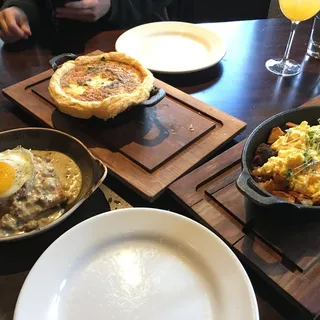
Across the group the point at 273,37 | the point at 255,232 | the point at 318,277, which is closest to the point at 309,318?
the point at 318,277

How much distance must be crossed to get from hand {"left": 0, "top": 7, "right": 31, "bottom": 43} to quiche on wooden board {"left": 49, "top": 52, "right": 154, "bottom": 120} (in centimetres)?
50

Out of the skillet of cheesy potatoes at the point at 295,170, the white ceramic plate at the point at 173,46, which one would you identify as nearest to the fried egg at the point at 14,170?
the skillet of cheesy potatoes at the point at 295,170

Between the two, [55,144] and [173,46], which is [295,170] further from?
[173,46]

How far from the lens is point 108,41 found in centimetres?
179

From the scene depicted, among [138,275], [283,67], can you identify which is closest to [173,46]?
[283,67]

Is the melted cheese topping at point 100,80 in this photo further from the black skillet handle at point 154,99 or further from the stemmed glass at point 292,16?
the stemmed glass at point 292,16

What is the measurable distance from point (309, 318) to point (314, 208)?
0.22m

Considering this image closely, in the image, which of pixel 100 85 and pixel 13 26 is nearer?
pixel 100 85

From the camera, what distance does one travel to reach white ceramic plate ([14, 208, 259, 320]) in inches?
30.7

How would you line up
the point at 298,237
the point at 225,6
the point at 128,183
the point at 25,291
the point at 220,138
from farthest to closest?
the point at 225,6, the point at 220,138, the point at 128,183, the point at 298,237, the point at 25,291

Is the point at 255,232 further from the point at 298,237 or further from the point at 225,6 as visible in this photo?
the point at 225,6

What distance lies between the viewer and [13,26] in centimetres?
172

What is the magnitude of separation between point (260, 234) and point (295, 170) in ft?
0.58

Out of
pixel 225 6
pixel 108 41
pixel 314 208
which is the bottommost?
pixel 225 6
